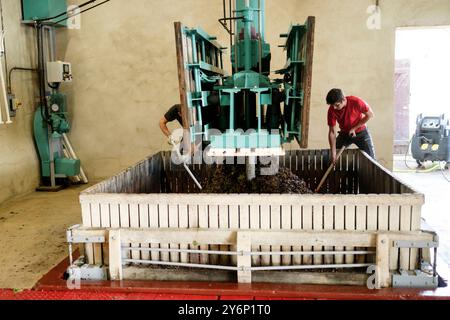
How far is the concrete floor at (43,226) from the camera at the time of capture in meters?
3.06

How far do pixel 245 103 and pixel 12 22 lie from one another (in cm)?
369

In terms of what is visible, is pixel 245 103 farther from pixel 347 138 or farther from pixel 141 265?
pixel 347 138

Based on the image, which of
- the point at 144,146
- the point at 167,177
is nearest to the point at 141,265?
the point at 167,177

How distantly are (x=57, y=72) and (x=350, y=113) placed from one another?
3.69 m

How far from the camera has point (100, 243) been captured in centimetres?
258

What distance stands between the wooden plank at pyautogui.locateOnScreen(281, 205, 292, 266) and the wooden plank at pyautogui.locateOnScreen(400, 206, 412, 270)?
604 millimetres

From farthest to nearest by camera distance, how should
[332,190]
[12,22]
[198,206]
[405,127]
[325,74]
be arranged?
[405,127]
[325,74]
[12,22]
[332,190]
[198,206]

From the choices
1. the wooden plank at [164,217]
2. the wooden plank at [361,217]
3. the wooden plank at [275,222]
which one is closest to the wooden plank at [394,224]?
the wooden plank at [361,217]

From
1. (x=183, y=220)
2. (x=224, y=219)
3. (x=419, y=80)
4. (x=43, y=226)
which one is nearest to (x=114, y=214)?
(x=183, y=220)

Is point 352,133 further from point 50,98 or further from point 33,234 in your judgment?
point 50,98

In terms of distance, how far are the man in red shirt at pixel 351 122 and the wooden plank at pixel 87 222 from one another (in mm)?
2519

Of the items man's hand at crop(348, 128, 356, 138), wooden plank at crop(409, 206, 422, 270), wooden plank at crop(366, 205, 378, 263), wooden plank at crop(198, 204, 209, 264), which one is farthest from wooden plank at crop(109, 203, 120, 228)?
man's hand at crop(348, 128, 356, 138)

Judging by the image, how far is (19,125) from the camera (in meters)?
5.43

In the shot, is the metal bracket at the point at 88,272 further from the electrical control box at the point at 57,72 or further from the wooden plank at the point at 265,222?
the electrical control box at the point at 57,72
